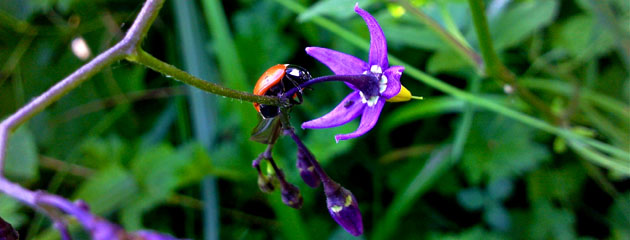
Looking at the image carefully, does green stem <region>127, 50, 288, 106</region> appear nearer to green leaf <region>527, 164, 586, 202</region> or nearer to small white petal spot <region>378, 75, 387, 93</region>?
small white petal spot <region>378, 75, 387, 93</region>

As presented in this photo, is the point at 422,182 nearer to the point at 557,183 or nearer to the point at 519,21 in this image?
the point at 557,183

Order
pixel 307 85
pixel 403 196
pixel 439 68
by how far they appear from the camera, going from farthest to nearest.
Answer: pixel 403 196 < pixel 439 68 < pixel 307 85

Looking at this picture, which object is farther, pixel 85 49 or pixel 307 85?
pixel 85 49

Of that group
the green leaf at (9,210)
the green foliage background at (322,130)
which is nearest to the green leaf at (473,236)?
the green foliage background at (322,130)

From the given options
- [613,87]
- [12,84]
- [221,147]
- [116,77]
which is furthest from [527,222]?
[12,84]

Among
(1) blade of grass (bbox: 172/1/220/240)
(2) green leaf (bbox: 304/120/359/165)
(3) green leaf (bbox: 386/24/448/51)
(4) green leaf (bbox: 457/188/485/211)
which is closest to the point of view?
(3) green leaf (bbox: 386/24/448/51)

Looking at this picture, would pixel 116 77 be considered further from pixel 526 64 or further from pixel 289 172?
pixel 526 64

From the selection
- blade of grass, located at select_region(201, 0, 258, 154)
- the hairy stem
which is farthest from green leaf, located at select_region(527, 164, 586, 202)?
the hairy stem

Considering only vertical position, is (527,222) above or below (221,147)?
below
